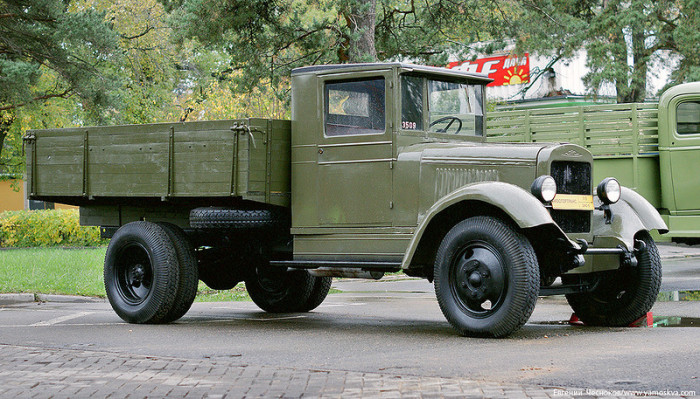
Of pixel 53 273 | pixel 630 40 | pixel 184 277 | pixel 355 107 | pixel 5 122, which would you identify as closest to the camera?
pixel 355 107

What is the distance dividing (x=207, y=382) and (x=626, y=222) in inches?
176

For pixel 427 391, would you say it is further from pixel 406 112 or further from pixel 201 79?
pixel 201 79

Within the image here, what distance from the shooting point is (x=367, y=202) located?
8977 mm

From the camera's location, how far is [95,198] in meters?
10.5

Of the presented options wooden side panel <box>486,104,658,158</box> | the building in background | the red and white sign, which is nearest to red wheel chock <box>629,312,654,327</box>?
wooden side panel <box>486,104,658,158</box>

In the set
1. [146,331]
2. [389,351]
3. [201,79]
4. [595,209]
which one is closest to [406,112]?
[595,209]

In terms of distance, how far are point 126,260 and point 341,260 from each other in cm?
257

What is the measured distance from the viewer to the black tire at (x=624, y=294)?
868cm

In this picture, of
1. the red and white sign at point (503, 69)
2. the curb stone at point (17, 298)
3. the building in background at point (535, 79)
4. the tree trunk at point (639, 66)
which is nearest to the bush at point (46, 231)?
the building in background at point (535, 79)

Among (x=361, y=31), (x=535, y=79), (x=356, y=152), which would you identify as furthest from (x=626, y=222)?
(x=535, y=79)

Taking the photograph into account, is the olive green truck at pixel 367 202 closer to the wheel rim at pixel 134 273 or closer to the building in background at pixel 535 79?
the wheel rim at pixel 134 273

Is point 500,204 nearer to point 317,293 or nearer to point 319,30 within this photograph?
point 317,293

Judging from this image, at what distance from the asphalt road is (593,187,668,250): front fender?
0.84 m

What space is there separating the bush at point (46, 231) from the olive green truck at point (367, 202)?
707 inches
